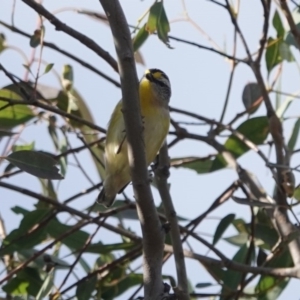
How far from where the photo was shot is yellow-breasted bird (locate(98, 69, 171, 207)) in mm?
3121

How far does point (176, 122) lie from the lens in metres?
3.35

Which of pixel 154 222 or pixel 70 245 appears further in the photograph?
pixel 70 245

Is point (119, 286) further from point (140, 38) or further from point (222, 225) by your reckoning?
point (140, 38)

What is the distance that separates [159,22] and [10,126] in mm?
863

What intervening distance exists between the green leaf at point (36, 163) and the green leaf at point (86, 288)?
2.58 ft

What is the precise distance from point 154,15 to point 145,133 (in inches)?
18.4

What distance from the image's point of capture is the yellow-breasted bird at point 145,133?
3.12m

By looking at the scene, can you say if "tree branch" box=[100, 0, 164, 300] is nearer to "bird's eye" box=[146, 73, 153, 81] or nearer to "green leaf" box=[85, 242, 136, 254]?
"green leaf" box=[85, 242, 136, 254]

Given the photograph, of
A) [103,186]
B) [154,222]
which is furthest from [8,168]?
[154,222]

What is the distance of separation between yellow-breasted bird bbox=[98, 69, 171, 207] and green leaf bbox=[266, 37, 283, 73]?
0.40 meters

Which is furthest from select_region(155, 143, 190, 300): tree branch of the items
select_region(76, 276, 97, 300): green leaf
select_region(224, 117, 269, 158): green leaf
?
select_region(224, 117, 269, 158): green leaf

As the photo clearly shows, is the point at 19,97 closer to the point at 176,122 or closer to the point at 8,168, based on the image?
the point at 8,168

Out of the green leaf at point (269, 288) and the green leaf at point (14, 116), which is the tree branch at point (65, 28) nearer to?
the green leaf at point (14, 116)

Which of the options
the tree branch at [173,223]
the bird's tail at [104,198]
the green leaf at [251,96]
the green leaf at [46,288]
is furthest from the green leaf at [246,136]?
the tree branch at [173,223]
